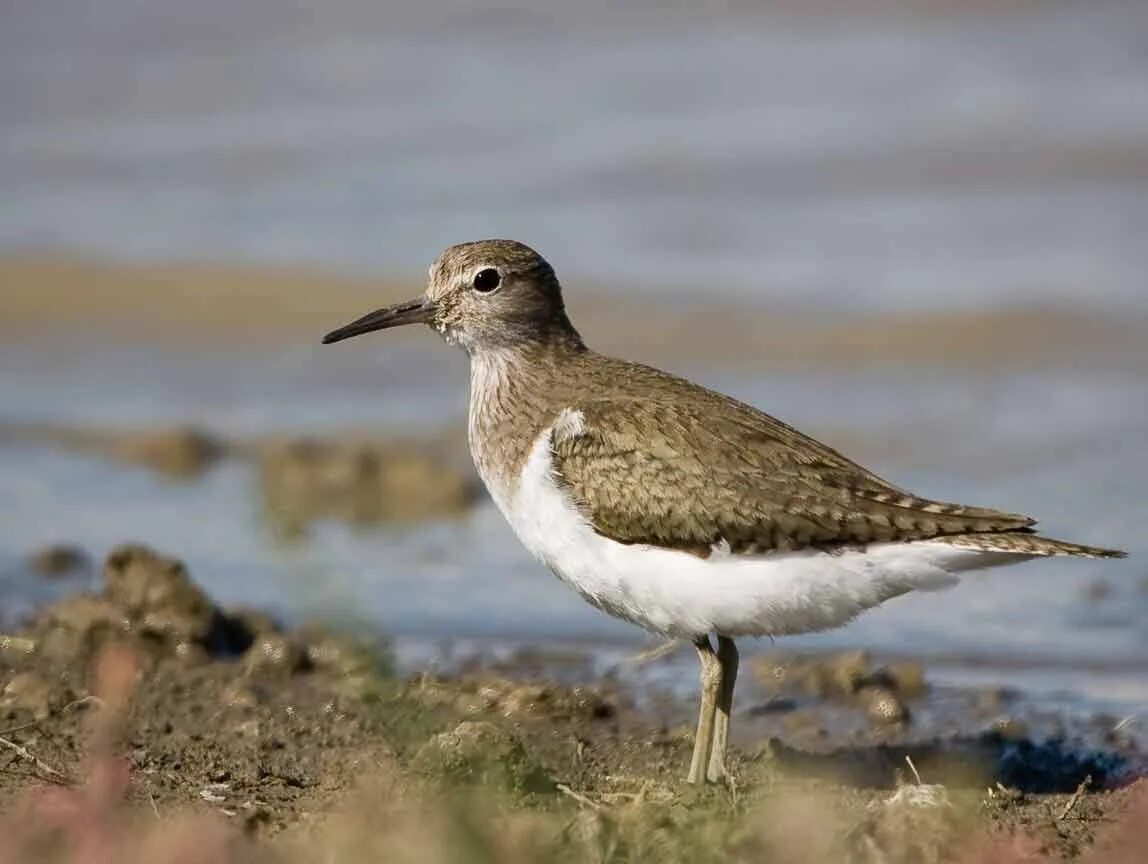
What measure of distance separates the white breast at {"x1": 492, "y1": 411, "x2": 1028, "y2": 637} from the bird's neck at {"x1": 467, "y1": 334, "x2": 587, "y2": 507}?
461 millimetres

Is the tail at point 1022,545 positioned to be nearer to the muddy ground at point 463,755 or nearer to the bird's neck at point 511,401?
the muddy ground at point 463,755

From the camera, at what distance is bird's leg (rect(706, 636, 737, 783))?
6.95 metres

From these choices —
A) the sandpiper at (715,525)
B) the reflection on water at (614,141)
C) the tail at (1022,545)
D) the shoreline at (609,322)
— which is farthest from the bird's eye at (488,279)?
the reflection on water at (614,141)

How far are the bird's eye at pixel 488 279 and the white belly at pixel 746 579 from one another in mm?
1179

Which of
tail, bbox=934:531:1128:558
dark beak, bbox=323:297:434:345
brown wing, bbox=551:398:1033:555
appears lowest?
tail, bbox=934:531:1128:558

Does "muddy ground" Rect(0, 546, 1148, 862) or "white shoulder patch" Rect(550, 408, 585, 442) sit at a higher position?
"white shoulder patch" Rect(550, 408, 585, 442)

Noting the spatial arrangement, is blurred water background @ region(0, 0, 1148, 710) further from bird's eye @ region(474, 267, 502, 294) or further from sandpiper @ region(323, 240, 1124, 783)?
sandpiper @ region(323, 240, 1124, 783)

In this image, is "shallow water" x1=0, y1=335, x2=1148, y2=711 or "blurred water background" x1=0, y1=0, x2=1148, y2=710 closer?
"shallow water" x1=0, y1=335, x2=1148, y2=711

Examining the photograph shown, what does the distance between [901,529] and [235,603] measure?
368 centimetres

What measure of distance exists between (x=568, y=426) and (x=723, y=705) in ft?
3.50

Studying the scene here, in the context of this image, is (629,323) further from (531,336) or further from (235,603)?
(531,336)

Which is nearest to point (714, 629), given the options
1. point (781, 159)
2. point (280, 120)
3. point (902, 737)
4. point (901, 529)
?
point (901, 529)

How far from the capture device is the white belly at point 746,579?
6648 millimetres

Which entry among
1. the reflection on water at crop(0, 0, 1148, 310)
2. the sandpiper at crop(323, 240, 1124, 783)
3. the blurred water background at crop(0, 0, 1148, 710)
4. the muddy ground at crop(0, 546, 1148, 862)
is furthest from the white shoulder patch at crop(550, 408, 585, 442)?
the reflection on water at crop(0, 0, 1148, 310)
